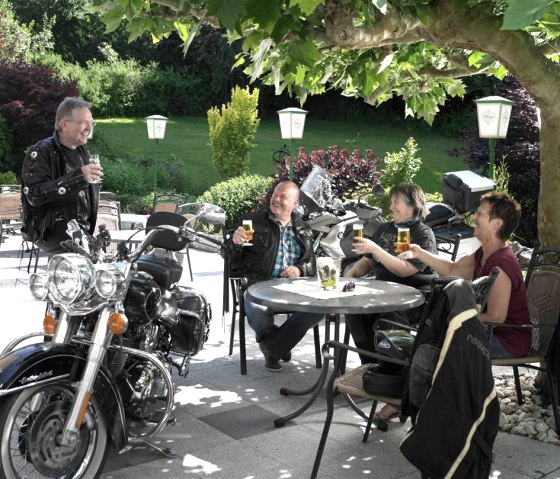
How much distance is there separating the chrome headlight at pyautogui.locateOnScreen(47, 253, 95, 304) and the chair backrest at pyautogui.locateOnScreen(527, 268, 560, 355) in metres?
2.40

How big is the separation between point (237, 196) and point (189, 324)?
11.6 metres

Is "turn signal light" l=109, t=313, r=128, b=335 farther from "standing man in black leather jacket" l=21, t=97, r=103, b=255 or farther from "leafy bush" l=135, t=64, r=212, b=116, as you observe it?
"leafy bush" l=135, t=64, r=212, b=116

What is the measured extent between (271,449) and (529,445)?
1.35 meters

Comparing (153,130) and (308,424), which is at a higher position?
(153,130)

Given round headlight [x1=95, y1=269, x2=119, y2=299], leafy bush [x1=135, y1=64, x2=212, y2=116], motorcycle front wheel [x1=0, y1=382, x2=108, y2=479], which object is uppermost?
leafy bush [x1=135, y1=64, x2=212, y2=116]

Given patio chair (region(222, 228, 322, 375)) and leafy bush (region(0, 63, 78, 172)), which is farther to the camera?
leafy bush (region(0, 63, 78, 172))

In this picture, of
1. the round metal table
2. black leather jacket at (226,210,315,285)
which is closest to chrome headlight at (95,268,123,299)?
the round metal table

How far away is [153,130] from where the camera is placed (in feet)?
51.1

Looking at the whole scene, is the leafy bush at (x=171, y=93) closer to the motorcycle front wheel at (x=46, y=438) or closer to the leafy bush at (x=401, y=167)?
the leafy bush at (x=401, y=167)

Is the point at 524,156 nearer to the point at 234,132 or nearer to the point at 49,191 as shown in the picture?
the point at 234,132

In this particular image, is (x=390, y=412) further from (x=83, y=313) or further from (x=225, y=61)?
(x=225, y=61)

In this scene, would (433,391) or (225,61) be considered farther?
(225,61)

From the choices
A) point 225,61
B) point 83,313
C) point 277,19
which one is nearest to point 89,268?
point 83,313

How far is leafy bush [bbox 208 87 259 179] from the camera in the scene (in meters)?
20.0
